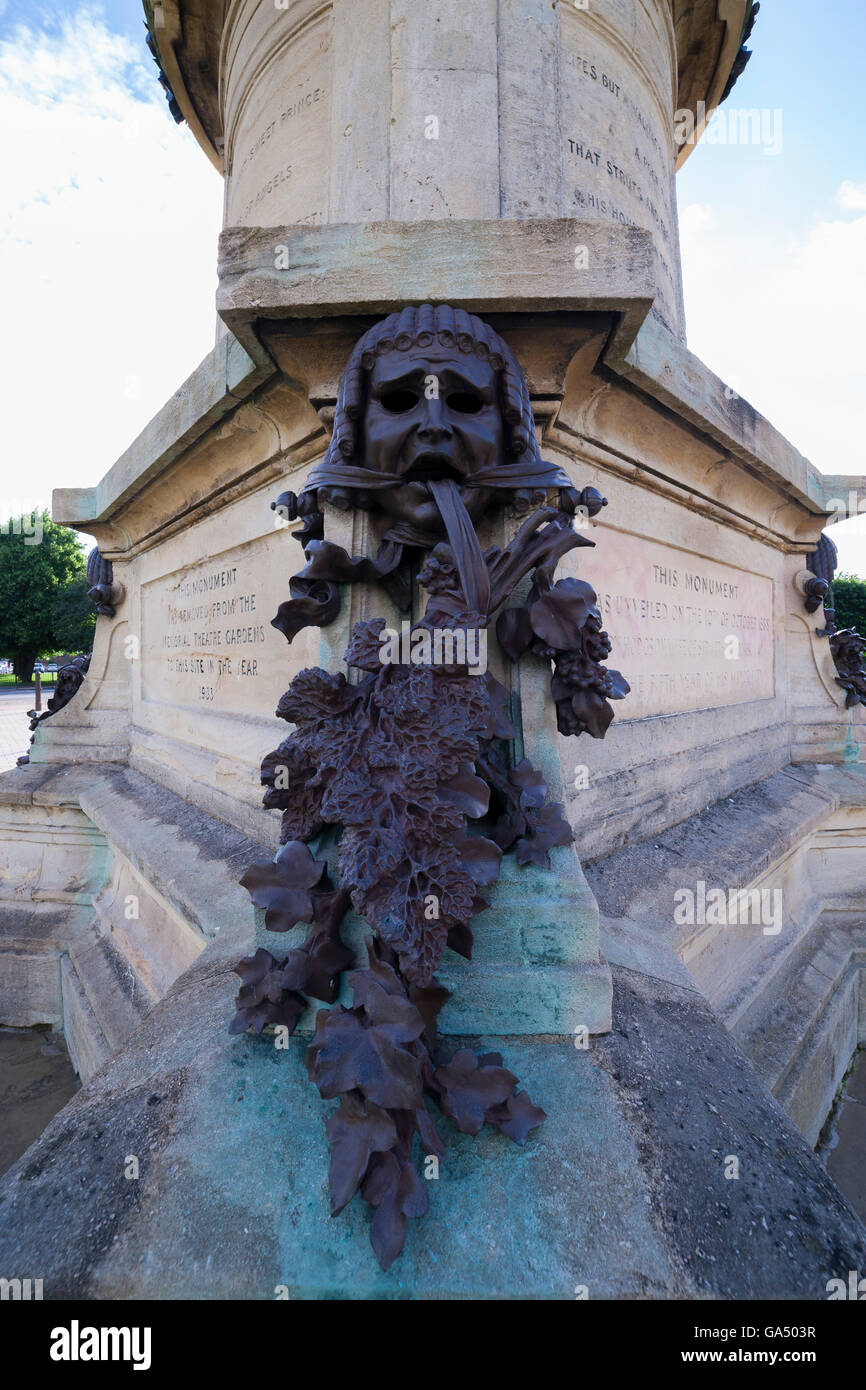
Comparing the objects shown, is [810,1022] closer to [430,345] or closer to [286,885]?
[286,885]

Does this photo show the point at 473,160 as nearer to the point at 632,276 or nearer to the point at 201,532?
the point at 632,276

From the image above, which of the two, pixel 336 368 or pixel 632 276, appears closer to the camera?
pixel 632 276

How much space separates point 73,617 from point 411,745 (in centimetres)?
3054

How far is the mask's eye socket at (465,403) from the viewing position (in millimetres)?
1487

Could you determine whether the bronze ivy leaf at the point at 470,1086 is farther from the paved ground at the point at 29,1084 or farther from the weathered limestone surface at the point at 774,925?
the paved ground at the point at 29,1084

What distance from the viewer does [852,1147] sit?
7.80ft

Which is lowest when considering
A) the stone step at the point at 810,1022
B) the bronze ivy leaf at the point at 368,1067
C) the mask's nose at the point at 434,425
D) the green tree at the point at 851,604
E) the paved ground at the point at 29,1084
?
the paved ground at the point at 29,1084


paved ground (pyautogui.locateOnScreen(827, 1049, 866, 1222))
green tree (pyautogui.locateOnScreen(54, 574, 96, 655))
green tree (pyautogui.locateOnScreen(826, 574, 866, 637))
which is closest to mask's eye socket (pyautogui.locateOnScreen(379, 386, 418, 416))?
paved ground (pyautogui.locateOnScreen(827, 1049, 866, 1222))

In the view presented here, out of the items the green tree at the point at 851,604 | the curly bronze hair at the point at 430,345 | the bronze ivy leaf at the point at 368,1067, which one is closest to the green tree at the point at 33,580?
the green tree at the point at 851,604

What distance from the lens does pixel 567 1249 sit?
947 mm

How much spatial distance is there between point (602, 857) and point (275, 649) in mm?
1473

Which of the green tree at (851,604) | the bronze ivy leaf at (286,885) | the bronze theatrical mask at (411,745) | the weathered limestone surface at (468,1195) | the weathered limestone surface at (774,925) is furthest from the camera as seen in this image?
the green tree at (851,604)

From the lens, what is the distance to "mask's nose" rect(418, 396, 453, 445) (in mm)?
1395
